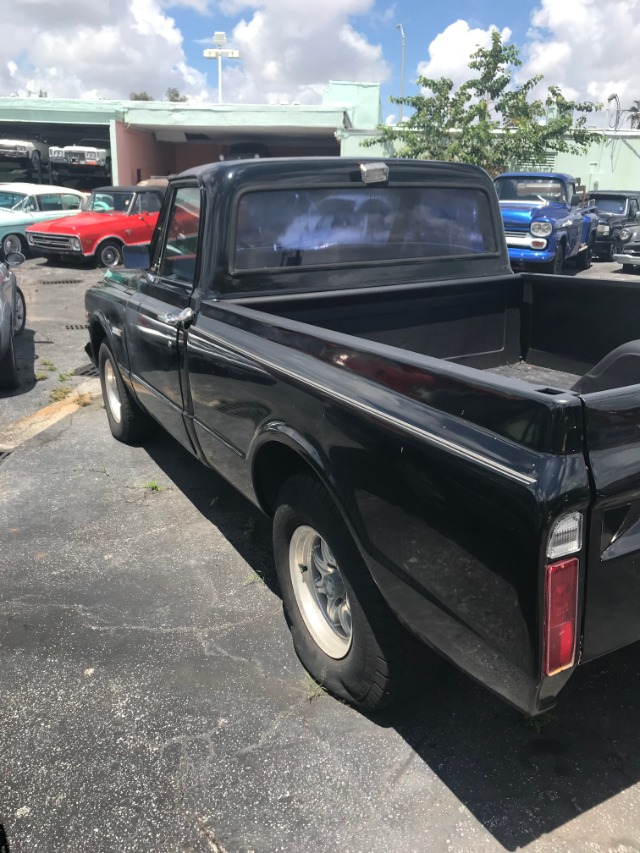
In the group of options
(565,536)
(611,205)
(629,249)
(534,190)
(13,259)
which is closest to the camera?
(565,536)

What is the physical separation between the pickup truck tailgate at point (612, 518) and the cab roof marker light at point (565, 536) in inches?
1.7

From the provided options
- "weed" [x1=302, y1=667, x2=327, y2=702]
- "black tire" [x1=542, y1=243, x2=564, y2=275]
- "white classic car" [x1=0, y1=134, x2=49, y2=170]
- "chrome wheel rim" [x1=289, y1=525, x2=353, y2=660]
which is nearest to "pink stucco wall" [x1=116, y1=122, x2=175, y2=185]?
"white classic car" [x1=0, y1=134, x2=49, y2=170]

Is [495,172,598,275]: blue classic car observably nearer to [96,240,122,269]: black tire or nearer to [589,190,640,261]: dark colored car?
[589,190,640,261]: dark colored car

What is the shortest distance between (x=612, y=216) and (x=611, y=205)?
0.91 meters

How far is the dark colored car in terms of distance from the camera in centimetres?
1734

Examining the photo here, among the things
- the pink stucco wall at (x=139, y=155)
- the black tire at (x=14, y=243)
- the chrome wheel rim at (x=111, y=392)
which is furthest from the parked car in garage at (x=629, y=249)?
the pink stucco wall at (x=139, y=155)

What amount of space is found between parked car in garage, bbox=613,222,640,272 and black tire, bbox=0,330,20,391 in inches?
492

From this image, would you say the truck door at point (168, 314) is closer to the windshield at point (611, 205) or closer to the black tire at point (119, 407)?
the black tire at point (119, 407)

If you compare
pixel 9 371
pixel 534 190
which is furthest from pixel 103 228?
pixel 534 190

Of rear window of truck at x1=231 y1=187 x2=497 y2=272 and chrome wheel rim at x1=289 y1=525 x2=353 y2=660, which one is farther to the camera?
rear window of truck at x1=231 y1=187 x2=497 y2=272

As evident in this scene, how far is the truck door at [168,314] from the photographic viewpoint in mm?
3629

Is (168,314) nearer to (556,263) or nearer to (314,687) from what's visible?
(314,687)

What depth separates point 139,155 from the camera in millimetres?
25562

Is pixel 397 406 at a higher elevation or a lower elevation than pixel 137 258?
lower
